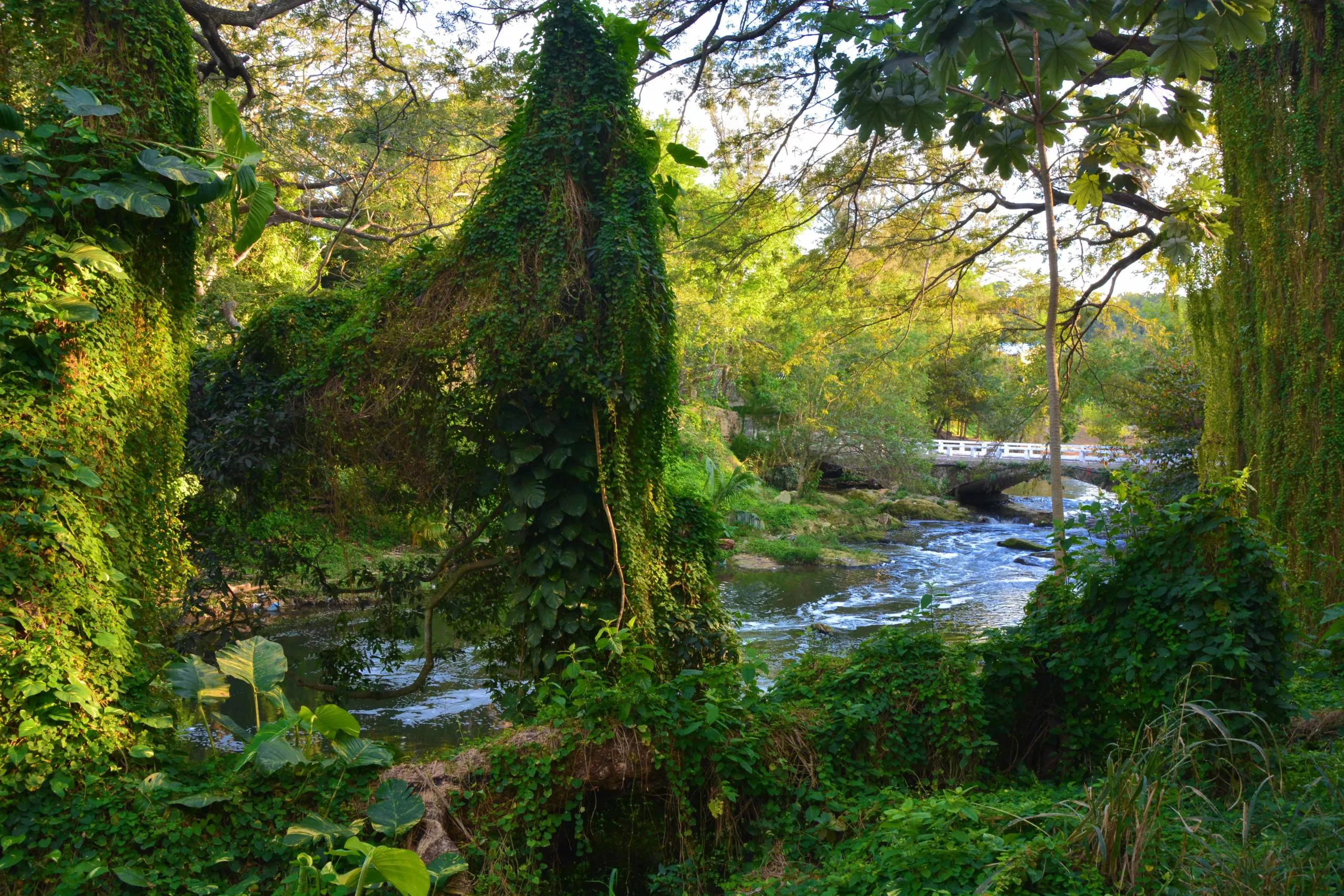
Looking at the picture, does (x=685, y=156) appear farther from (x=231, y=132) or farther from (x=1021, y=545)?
(x=1021, y=545)

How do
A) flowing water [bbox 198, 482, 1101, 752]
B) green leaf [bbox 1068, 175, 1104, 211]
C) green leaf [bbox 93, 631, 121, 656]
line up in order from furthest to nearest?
flowing water [bbox 198, 482, 1101, 752] → green leaf [bbox 1068, 175, 1104, 211] → green leaf [bbox 93, 631, 121, 656]

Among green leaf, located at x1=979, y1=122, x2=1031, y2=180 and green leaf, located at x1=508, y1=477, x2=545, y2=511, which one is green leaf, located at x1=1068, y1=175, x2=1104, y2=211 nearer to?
green leaf, located at x1=979, y1=122, x2=1031, y2=180

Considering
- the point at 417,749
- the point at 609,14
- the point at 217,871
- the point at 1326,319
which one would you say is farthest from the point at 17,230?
the point at 1326,319

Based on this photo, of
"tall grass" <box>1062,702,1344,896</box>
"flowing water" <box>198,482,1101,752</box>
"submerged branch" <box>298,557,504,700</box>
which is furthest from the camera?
"flowing water" <box>198,482,1101,752</box>

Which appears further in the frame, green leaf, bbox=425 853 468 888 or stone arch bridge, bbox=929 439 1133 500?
stone arch bridge, bbox=929 439 1133 500

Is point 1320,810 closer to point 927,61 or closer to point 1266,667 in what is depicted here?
point 1266,667

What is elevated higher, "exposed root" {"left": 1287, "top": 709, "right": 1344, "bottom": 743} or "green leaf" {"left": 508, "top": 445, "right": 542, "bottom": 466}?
"green leaf" {"left": 508, "top": 445, "right": 542, "bottom": 466}

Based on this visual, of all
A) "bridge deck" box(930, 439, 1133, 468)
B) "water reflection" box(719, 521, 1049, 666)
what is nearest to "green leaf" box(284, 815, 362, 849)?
"water reflection" box(719, 521, 1049, 666)

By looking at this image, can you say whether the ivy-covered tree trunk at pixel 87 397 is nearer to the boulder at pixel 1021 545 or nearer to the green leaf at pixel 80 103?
the green leaf at pixel 80 103

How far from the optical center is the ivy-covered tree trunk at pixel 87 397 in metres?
3.90

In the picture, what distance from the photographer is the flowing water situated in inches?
368

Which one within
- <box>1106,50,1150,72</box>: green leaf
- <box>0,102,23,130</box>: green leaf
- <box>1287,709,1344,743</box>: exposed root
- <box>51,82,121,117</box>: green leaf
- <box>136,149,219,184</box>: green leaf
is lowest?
<box>1287,709,1344,743</box>: exposed root

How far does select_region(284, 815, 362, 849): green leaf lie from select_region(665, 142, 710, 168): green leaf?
482 centimetres

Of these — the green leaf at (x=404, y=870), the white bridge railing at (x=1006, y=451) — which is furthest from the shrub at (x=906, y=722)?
the white bridge railing at (x=1006, y=451)
